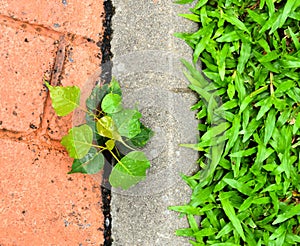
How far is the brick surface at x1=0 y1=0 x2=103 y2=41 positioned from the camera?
2320 millimetres

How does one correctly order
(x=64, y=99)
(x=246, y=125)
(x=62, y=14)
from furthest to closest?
(x=62, y=14) → (x=246, y=125) → (x=64, y=99)

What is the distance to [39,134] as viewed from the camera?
2287mm

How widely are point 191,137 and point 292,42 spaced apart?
0.52 metres

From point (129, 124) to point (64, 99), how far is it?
24 cm

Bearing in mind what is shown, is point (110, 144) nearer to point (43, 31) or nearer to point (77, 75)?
point (77, 75)

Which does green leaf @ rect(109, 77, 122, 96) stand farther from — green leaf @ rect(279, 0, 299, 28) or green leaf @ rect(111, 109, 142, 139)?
green leaf @ rect(279, 0, 299, 28)

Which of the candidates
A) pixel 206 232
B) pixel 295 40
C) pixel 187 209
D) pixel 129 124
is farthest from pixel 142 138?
pixel 295 40

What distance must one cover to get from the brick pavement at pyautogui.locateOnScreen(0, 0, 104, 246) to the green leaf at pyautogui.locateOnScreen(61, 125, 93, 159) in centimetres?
13

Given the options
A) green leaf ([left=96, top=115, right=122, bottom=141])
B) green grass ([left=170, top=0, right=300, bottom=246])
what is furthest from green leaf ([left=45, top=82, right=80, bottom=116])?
green grass ([left=170, top=0, right=300, bottom=246])

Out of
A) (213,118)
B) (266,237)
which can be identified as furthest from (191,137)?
(266,237)

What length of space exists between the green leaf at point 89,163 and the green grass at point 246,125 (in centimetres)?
34

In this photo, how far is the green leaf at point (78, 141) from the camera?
215cm

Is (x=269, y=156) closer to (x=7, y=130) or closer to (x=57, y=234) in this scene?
(x=57, y=234)

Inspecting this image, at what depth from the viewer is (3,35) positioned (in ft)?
7.49
